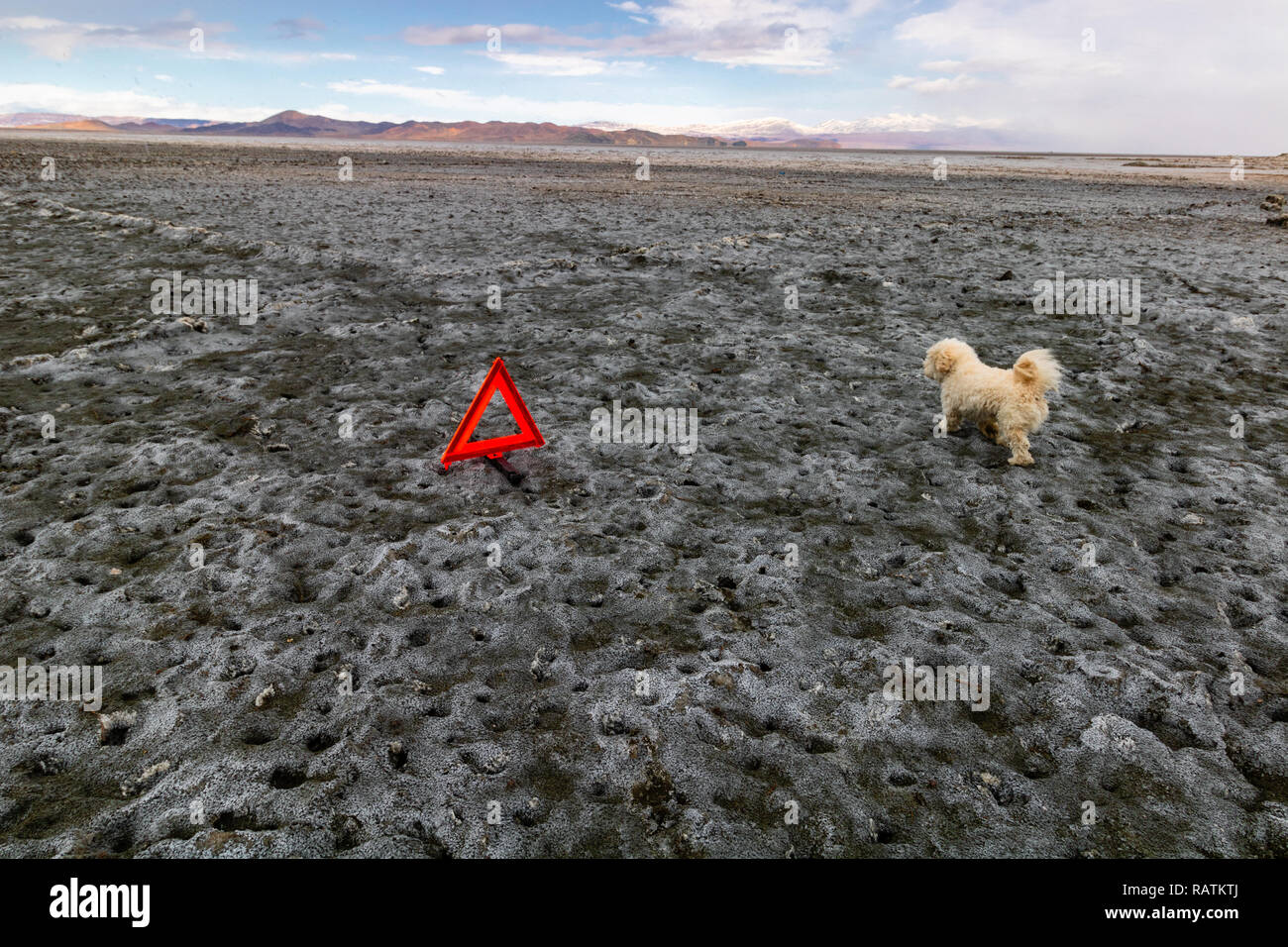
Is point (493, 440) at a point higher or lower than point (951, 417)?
lower

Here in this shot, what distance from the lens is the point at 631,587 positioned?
5879 millimetres

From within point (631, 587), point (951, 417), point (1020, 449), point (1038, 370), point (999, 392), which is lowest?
point (631, 587)

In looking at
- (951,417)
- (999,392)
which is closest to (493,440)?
(951,417)

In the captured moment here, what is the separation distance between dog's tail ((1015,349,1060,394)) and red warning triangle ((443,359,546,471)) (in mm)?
6055

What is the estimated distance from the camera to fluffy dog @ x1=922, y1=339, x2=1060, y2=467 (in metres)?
7.84

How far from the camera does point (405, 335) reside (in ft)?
40.5

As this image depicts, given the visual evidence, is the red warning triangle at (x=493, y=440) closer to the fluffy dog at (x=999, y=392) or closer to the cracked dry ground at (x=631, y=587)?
the cracked dry ground at (x=631, y=587)

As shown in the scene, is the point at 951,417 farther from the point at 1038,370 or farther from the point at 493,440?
the point at 493,440

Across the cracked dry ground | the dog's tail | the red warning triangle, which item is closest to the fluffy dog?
the dog's tail

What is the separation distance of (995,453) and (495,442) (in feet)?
21.3

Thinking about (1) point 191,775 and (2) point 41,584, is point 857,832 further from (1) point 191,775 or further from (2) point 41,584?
(2) point 41,584

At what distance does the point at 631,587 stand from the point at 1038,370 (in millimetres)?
5785
